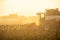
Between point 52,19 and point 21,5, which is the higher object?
point 21,5

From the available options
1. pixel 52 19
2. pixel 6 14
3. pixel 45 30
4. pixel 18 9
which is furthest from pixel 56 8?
pixel 6 14

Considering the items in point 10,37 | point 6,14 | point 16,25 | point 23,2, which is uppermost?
point 23,2

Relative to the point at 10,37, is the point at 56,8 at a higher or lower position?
higher

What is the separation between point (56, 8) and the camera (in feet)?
7.16

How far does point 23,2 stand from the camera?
220 centimetres

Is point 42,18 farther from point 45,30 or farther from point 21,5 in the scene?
point 21,5

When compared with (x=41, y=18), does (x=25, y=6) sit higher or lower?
higher

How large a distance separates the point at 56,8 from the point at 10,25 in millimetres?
587

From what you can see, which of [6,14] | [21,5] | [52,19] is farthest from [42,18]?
[6,14]

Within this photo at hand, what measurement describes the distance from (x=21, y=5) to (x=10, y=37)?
41 centimetres

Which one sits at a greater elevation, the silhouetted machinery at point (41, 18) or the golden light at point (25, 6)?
the golden light at point (25, 6)

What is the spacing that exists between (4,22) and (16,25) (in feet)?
0.48

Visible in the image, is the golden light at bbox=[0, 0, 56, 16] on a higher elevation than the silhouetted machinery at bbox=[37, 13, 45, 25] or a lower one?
higher

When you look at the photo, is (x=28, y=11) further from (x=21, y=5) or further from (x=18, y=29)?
(x=18, y=29)
